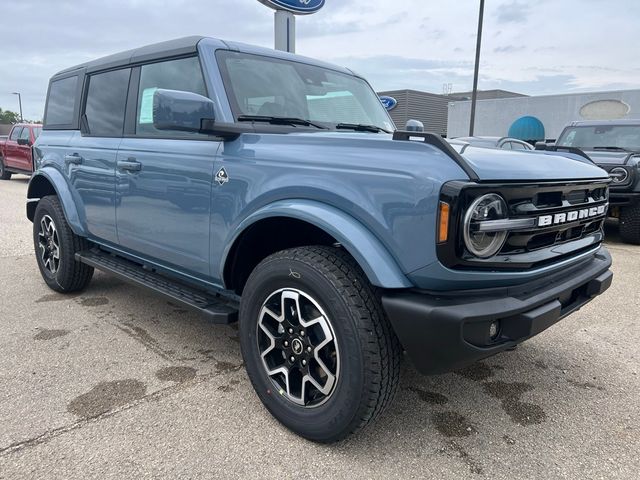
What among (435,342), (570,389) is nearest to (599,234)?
(570,389)

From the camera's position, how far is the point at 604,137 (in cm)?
824

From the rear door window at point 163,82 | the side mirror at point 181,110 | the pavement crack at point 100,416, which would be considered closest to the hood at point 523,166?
the side mirror at point 181,110

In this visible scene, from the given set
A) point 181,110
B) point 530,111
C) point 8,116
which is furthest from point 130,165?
point 8,116

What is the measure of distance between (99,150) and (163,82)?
0.82 metres

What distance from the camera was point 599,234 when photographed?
283 cm

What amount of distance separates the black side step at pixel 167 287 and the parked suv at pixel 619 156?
5375 mm

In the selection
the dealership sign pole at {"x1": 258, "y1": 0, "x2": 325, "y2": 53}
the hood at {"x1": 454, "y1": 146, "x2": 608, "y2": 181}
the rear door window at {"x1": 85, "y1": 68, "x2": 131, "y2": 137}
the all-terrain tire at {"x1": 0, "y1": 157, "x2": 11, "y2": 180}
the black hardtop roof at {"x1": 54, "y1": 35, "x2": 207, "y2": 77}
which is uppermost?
the dealership sign pole at {"x1": 258, "y1": 0, "x2": 325, "y2": 53}

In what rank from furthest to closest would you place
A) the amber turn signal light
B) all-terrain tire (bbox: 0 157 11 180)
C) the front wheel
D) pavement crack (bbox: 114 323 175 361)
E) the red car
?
all-terrain tire (bbox: 0 157 11 180) → the red car → pavement crack (bbox: 114 323 175 361) → the front wheel → the amber turn signal light

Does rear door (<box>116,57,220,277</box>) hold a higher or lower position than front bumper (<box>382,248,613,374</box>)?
higher

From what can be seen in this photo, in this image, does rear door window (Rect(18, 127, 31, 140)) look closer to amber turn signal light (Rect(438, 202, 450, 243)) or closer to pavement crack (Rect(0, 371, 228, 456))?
pavement crack (Rect(0, 371, 228, 456))

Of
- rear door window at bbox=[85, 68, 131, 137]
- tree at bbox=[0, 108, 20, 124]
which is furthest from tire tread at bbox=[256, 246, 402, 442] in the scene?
tree at bbox=[0, 108, 20, 124]

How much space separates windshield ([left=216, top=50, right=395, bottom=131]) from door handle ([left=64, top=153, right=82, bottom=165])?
1.67 metres

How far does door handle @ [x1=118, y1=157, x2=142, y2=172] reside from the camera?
10.5ft

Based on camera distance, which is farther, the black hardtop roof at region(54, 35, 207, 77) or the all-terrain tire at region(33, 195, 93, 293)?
the all-terrain tire at region(33, 195, 93, 293)
